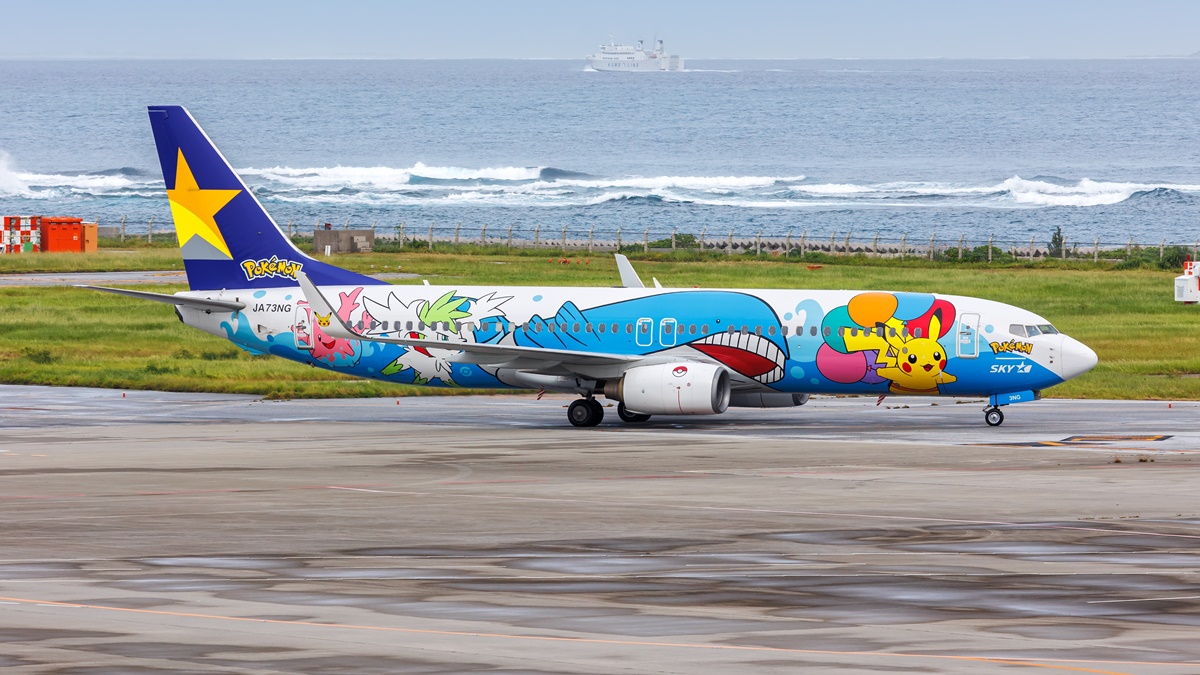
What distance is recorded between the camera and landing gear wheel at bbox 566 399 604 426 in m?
41.1

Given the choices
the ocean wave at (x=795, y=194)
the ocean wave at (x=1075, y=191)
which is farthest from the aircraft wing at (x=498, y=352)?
the ocean wave at (x=1075, y=191)

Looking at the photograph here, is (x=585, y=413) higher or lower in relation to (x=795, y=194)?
lower

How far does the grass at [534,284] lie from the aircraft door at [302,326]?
5933 millimetres

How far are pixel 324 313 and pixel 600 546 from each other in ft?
68.9

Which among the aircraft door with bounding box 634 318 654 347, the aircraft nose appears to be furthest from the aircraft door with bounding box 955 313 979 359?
the aircraft door with bounding box 634 318 654 347

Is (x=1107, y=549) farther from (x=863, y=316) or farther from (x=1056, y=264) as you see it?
(x=1056, y=264)

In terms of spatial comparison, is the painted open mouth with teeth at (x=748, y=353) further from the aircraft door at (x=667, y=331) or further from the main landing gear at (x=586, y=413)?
the main landing gear at (x=586, y=413)

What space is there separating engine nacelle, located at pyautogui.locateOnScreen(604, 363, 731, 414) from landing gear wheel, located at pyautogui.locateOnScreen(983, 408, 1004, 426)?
21.2ft

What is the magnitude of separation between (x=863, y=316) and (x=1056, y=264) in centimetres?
5623

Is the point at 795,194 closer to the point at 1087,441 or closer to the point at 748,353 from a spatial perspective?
the point at 748,353

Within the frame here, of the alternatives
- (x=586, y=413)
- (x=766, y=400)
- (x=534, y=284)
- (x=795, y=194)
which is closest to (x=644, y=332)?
(x=586, y=413)

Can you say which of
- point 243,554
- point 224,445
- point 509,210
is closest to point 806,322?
point 224,445

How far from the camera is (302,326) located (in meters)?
42.6

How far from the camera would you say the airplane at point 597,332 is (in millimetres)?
39500
